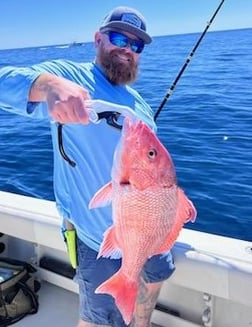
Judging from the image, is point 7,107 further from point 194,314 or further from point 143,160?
point 194,314

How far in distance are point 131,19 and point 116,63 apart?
0.66ft

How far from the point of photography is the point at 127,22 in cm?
193

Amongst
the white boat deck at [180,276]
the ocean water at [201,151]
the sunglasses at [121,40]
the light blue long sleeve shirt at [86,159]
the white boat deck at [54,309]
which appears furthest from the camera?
the ocean water at [201,151]

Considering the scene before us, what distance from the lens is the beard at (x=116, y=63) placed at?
1983 mm

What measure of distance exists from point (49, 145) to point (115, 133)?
5.34 m

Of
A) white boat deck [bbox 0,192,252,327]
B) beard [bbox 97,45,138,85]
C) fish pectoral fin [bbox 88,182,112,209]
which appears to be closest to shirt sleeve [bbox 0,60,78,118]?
fish pectoral fin [bbox 88,182,112,209]

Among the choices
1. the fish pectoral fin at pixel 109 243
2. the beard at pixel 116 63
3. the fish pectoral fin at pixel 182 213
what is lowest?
the fish pectoral fin at pixel 109 243

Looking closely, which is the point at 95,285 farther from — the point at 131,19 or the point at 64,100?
the point at 131,19

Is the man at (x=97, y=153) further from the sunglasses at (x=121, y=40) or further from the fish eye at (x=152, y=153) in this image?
the fish eye at (x=152, y=153)

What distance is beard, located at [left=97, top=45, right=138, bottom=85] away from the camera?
198 cm

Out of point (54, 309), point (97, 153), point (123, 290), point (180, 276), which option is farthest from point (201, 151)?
point (123, 290)

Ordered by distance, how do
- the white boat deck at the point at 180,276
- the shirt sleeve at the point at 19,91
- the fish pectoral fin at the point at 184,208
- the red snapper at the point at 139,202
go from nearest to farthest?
the red snapper at the point at 139,202, the fish pectoral fin at the point at 184,208, the shirt sleeve at the point at 19,91, the white boat deck at the point at 180,276

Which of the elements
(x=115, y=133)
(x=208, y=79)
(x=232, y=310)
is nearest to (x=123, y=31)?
(x=115, y=133)

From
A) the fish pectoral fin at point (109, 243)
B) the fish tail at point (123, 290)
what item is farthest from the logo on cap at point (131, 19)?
the fish tail at point (123, 290)
